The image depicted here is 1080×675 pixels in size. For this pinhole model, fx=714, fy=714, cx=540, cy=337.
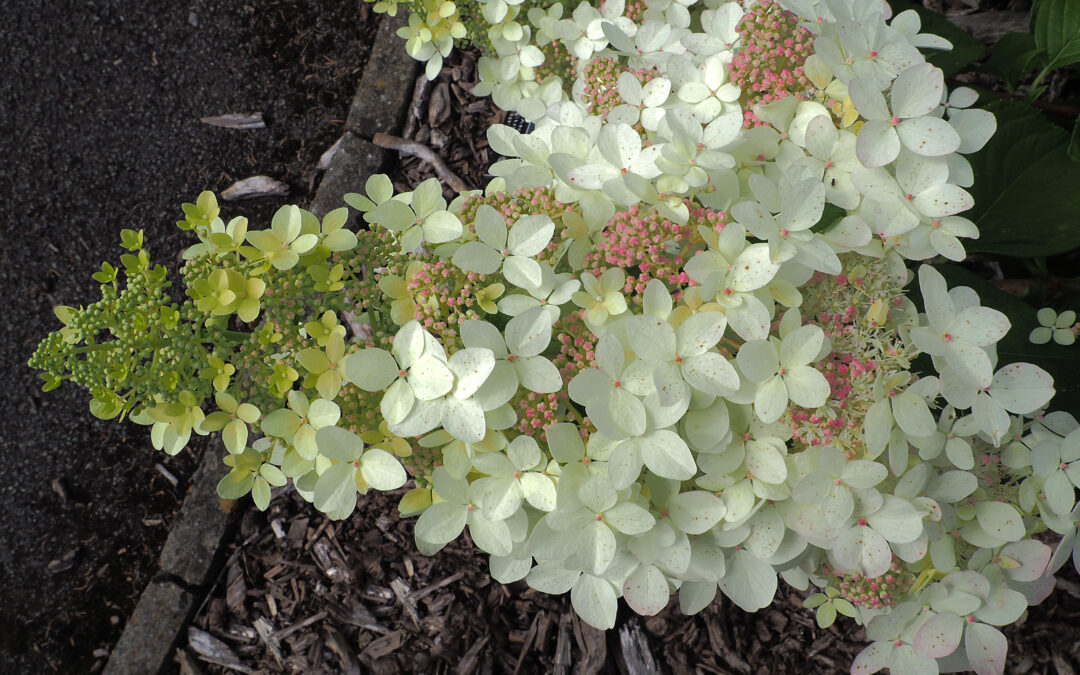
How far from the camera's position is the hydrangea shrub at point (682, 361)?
2.60ft

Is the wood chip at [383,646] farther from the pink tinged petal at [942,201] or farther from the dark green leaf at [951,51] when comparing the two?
the dark green leaf at [951,51]

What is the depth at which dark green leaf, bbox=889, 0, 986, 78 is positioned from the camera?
1.33 metres

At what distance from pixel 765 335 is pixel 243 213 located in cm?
172

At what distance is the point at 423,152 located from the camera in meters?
1.98

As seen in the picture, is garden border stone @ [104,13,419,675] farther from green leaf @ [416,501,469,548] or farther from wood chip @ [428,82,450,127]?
green leaf @ [416,501,469,548]

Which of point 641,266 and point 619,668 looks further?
point 619,668

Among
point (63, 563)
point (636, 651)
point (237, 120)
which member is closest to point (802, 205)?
point (636, 651)

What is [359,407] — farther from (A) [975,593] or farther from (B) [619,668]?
(B) [619,668]

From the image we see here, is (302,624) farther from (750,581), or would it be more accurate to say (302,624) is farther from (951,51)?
(951,51)

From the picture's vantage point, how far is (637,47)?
1.11 meters

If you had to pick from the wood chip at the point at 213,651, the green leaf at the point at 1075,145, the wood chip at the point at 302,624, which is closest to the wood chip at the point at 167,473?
the wood chip at the point at 213,651

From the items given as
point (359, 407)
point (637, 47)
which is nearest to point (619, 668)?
point (359, 407)

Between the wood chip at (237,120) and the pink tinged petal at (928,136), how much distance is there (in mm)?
1831

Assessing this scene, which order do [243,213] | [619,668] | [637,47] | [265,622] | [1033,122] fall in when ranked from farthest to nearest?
[243,213]
[265,622]
[619,668]
[1033,122]
[637,47]
